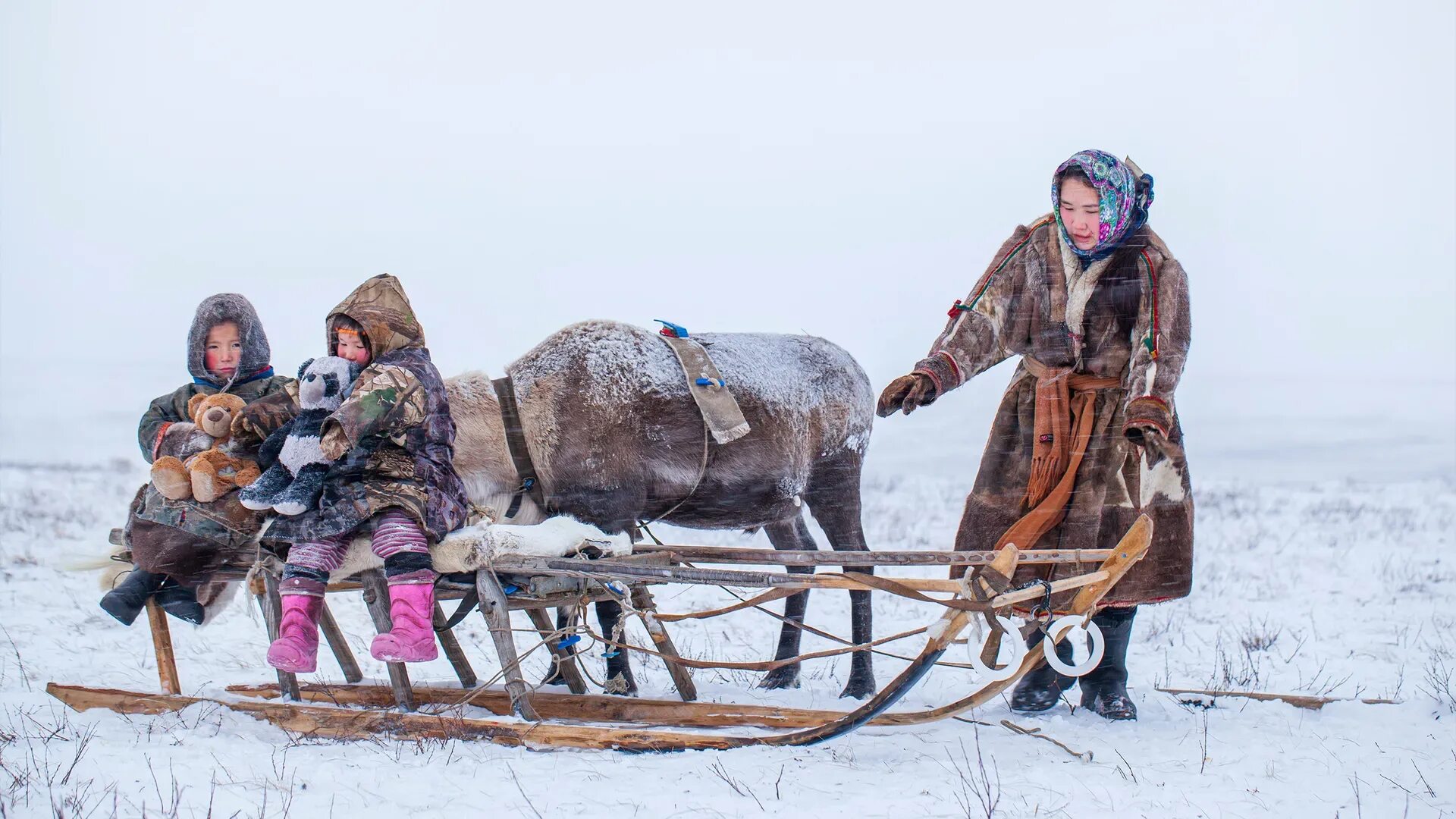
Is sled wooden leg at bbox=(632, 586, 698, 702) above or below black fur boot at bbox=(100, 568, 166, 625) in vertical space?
below

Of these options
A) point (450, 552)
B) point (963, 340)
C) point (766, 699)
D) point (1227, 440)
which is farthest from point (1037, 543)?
point (1227, 440)

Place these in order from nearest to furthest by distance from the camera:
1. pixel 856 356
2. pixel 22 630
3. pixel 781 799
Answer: pixel 781 799 < pixel 856 356 < pixel 22 630

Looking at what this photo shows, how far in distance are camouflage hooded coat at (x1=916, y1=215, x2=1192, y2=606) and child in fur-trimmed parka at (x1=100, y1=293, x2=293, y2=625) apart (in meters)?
2.68

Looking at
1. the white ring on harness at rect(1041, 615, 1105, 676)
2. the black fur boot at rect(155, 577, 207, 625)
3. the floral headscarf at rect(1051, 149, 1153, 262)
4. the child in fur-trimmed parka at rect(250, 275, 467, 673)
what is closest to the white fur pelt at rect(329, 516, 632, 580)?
the child in fur-trimmed parka at rect(250, 275, 467, 673)

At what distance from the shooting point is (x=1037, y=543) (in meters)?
4.21

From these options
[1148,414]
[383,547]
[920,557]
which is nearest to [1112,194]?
[1148,414]

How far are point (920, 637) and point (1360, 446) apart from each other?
9.84ft

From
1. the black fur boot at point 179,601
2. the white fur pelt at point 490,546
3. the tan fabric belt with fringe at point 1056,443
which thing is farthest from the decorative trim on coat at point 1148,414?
the black fur boot at point 179,601

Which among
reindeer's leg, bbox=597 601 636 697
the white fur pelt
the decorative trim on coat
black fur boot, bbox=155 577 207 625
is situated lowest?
reindeer's leg, bbox=597 601 636 697

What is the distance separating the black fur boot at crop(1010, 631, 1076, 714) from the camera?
4.34 meters

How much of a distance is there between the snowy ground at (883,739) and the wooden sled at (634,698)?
79 mm

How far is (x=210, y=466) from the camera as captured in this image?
4.07 metres

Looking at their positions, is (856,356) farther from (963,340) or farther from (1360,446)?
(1360,446)

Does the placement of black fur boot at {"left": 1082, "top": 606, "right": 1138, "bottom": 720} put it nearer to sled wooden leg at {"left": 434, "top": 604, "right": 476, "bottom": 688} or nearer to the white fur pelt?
the white fur pelt
